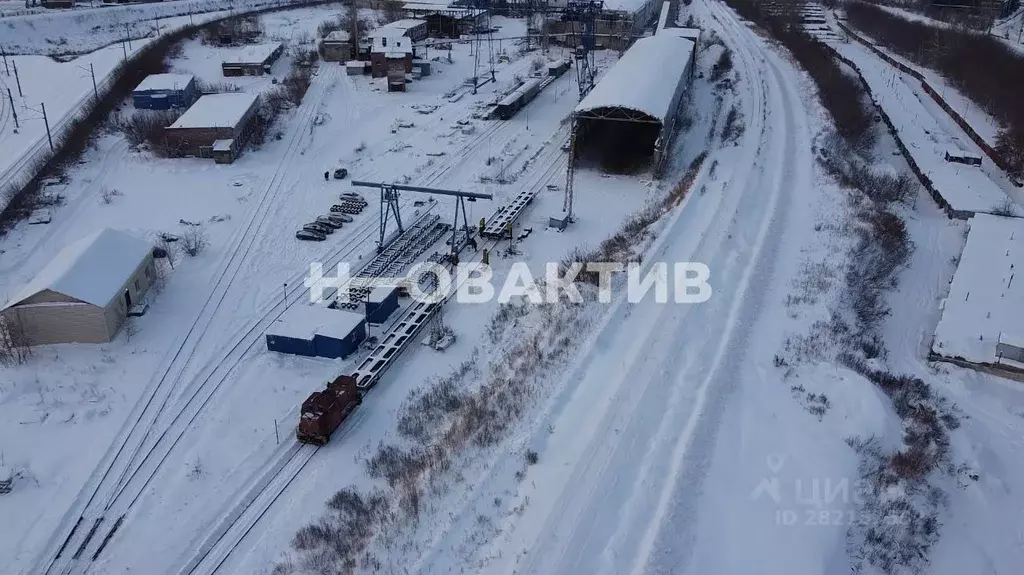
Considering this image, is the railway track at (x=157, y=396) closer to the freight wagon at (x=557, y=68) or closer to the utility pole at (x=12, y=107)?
the utility pole at (x=12, y=107)

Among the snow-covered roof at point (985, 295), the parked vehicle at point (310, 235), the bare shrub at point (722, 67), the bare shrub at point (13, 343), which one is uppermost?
the bare shrub at point (722, 67)

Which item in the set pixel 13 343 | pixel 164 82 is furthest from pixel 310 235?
pixel 164 82

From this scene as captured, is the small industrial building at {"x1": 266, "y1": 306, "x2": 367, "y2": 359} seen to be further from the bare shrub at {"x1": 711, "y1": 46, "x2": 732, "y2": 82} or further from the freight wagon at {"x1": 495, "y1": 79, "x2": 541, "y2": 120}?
the bare shrub at {"x1": 711, "y1": 46, "x2": 732, "y2": 82}

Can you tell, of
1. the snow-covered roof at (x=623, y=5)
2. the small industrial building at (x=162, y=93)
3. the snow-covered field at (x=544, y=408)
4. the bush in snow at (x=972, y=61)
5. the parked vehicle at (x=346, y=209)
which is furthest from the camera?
the snow-covered roof at (x=623, y=5)

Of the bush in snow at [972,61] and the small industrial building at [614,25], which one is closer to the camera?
the bush in snow at [972,61]

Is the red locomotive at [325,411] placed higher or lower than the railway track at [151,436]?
higher

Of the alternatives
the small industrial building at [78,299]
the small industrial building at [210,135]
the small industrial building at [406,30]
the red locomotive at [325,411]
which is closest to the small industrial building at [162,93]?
the small industrial building at [210,135]

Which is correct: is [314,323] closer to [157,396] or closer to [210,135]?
[157,396]

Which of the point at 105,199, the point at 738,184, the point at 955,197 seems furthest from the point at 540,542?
the point at 955,197
